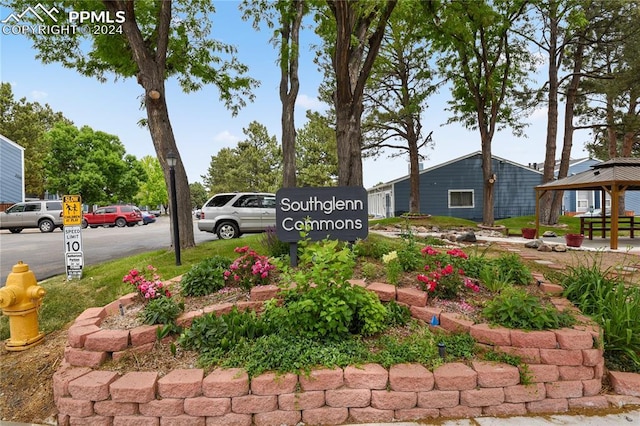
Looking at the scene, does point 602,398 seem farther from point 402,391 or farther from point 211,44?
point 211,44

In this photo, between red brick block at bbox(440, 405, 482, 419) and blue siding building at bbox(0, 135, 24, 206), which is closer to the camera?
red brick block at bbox(440, 405, 482, 419)

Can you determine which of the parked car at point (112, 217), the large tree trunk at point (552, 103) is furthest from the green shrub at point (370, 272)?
the parked car at point (112, 217)

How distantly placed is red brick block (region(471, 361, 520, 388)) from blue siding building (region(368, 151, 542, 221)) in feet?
60.6

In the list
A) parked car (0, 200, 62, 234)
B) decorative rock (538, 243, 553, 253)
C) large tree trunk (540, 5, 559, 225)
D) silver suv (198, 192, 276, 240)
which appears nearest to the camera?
decorative rock (538, 243, 553, 253)

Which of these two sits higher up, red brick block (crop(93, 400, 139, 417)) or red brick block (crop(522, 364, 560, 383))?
red brick block (crop(522, 364, 560, 383))

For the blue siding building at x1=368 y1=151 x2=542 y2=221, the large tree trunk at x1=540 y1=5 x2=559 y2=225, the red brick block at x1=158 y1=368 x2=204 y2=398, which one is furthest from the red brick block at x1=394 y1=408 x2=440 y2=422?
the blue siding building at x1=368 y1=151 x2=542 y2=221

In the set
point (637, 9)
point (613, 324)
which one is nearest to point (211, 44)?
point (613, 324)

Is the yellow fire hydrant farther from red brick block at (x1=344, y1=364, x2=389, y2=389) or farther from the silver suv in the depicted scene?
the silver suv

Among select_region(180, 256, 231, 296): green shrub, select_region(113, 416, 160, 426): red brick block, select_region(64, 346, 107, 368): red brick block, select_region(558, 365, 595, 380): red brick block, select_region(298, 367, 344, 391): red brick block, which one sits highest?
select_region(180, 256, 231, 296): green shrub

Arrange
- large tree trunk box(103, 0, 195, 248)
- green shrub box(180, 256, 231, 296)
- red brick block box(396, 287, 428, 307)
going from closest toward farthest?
red brick block box(396, 287, 428, 307), green shrub box(180, 256, 231, 296), large tree trunk box(103, 0, 195, 248)

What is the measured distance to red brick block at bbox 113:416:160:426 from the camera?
2.15 m

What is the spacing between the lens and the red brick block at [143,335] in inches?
102

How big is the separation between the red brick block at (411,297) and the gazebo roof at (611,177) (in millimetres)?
9107

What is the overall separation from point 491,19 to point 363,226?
13456 mm
